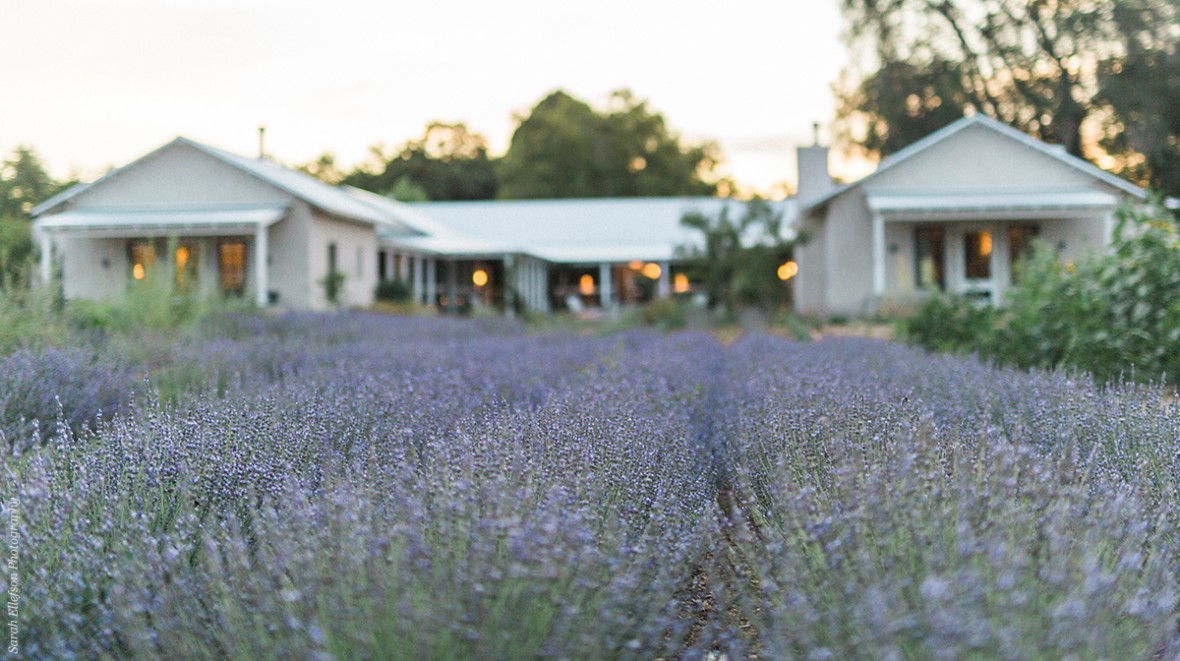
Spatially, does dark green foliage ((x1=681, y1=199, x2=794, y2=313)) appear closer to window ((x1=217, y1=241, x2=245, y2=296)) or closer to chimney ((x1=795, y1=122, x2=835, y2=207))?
chimney ((x1=795, y1=122, x2=835, y2=207))

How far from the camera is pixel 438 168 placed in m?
60.2

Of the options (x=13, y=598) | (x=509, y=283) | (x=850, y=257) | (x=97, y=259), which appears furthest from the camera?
(x=509, y=283)

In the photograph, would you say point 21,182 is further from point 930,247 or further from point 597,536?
point 930,247

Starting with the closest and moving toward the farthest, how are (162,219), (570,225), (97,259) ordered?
(162,219), (97,259), (570,225)

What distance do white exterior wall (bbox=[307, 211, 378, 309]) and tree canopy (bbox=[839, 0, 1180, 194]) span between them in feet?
59.4

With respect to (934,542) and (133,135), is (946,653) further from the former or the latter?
(133,135)

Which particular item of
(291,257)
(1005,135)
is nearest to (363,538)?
(291,257)

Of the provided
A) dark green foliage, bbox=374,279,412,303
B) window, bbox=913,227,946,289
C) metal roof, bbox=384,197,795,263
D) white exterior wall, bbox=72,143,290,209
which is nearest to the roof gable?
white exterior wall, bbox=72,143,290,209

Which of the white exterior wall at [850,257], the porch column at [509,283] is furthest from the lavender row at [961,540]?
the porch column at [509,283]

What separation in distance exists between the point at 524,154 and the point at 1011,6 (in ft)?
82.3

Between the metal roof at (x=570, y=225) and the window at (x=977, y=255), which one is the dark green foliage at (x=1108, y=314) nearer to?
the window at (x=977, y=255)

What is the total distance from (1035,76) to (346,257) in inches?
901

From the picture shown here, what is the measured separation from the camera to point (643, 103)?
177 ft

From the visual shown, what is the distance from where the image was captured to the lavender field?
190cm
